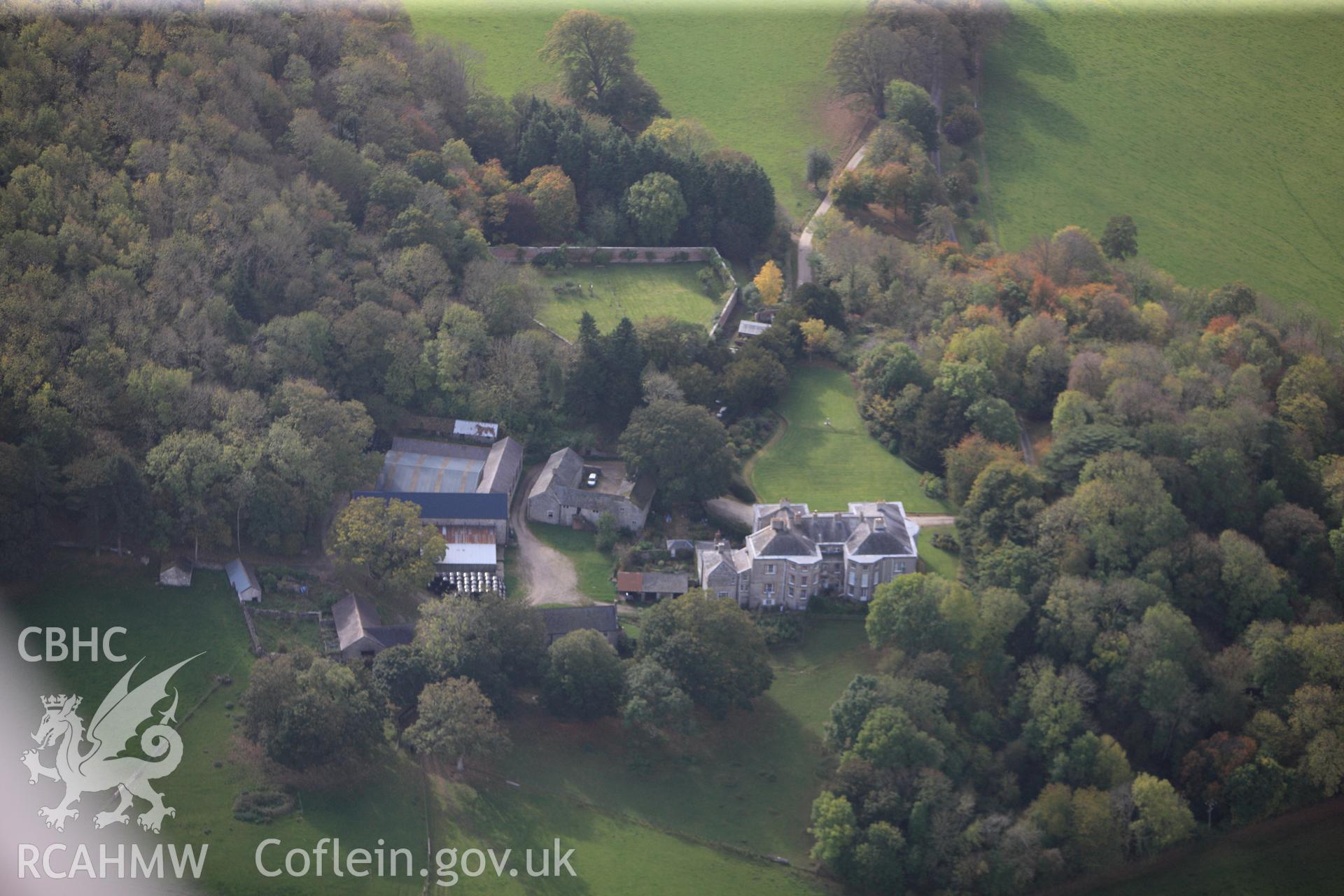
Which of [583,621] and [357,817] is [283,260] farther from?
[357,817]

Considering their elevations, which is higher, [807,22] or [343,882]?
[807,22]

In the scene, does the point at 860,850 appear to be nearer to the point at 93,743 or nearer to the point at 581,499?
the point at 581,499

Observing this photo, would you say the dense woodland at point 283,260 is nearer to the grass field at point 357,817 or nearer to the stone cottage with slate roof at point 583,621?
the grass field at point 357,817

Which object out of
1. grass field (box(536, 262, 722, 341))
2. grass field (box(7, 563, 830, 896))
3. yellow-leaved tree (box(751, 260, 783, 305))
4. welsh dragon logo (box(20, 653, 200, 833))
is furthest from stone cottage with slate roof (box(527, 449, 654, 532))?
welsh dragon logo (box(20, 653, 200, 833))

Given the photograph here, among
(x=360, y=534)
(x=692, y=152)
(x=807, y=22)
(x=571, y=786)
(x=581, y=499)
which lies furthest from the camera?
(x=807, y=22)

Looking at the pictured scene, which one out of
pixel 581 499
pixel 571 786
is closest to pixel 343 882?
pixel 571 786

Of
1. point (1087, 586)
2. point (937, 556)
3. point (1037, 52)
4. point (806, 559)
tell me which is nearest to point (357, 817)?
point (806, 559)

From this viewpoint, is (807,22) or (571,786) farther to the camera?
(807,22)

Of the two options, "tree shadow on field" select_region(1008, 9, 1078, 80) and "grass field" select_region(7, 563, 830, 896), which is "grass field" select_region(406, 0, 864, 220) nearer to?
"tree shadow on field" select_region(1008, 9, 1078, 80)
